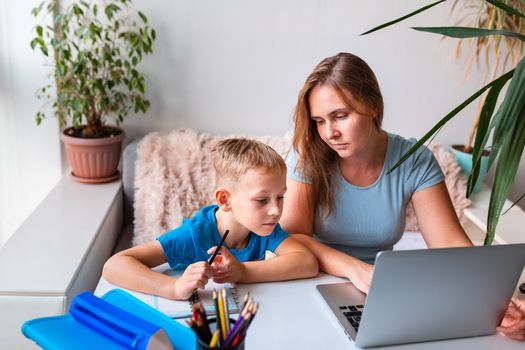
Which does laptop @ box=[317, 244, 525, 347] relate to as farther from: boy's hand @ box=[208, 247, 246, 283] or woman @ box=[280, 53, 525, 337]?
woman @ box=[280, 53, 525, 337]

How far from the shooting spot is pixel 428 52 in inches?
96.0

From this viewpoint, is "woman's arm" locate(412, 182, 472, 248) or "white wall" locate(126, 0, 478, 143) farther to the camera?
"white wall" locate(126, 0, 478, 143)

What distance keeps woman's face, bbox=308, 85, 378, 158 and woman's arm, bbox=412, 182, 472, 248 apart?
259 millimetres

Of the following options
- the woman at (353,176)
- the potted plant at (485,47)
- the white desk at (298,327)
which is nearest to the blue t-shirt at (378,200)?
the woman at (353,176)

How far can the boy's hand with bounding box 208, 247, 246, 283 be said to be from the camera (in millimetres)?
1111

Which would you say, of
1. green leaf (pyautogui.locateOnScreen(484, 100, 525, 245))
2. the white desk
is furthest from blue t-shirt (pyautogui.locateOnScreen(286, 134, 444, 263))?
green leaf (pyautogui.locateOnScreen(484, 100, 525, 245))

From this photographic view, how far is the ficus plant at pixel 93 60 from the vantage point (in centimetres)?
202

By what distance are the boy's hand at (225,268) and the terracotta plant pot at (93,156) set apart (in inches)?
45.8

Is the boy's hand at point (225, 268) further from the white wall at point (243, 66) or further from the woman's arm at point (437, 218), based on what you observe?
the white wall at point (243, 66)

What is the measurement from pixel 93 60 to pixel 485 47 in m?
1.68

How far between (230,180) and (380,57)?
4.76 ft

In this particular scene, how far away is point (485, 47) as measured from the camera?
2.43m

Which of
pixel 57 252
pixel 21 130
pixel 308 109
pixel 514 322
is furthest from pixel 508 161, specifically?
pixel 21 130

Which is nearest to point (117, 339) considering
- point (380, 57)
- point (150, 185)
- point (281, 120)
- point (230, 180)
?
point (230, 180)
